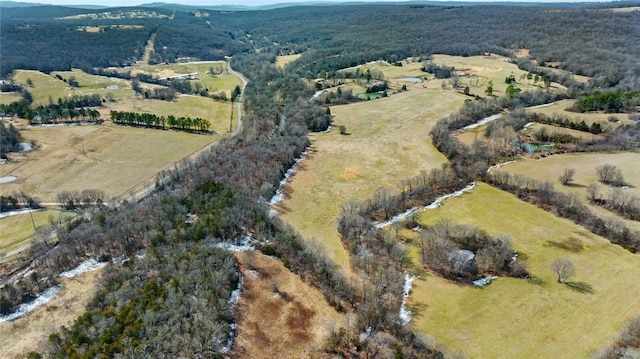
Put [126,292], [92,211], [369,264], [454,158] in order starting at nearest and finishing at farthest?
[126,292]
[369,264]
[92,211]
[454,158]

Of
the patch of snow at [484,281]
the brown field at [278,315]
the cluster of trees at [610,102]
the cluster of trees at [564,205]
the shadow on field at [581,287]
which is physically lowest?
the brown field at [278,315]

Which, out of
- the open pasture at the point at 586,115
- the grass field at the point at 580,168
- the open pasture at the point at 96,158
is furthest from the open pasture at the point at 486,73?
the open pasture at the point at 96,158

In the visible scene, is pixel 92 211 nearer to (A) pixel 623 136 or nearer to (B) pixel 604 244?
(B) pixel 604 244

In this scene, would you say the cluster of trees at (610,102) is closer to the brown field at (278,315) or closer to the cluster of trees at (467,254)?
the cluster of trees at (467,254)

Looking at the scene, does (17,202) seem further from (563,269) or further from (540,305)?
(563,269)

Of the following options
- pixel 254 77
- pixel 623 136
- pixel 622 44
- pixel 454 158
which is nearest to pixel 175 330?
pixel 454 158

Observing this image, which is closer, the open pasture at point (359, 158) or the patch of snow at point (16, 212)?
the open pasture at point (359, 158)
